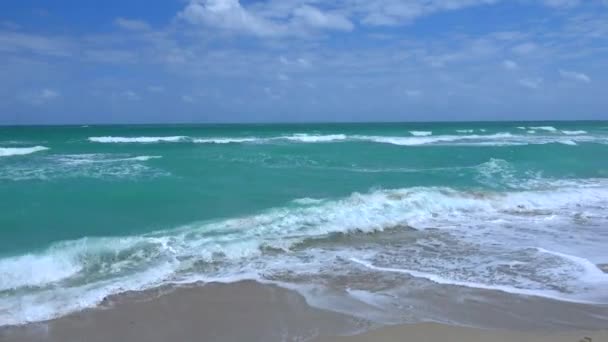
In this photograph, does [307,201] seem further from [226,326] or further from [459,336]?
[459,336]

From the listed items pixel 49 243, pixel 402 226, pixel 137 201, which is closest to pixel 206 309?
pixel 49 243

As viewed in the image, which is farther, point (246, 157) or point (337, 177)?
point (246, 157)

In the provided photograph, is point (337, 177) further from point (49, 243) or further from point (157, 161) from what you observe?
point (49, 243)

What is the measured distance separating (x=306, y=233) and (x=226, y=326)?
3.77 meters

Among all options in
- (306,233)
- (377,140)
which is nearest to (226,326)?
(306,233)

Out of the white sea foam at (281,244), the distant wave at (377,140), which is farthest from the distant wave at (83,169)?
the distant wave at (377,140)

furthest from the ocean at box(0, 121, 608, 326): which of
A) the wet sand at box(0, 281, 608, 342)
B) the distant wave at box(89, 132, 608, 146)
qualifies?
the distant wave at box(89, 132, 608, 146)

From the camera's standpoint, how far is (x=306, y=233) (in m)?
8.72

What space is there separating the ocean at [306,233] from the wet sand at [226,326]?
275 millimetres

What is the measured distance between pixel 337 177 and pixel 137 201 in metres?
6.08

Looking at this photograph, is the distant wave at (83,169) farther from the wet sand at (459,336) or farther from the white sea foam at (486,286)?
the wet sand at (459,336)

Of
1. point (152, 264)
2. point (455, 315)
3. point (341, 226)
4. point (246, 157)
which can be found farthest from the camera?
point (246, 157)

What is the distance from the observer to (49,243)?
26.6ft

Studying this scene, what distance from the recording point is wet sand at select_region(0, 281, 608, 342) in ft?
15.6
